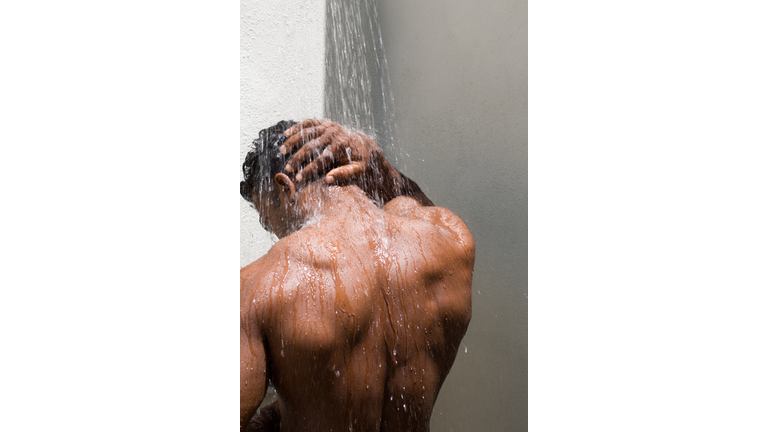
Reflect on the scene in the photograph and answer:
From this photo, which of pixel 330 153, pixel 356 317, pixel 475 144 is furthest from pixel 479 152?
pixel 356 317

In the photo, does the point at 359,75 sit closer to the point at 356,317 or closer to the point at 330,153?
the point at 330,153

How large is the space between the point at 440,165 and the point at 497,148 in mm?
265

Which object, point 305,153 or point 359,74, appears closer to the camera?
point 305,153

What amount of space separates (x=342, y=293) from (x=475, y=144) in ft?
2.91

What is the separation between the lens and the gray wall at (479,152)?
1532 millimetres

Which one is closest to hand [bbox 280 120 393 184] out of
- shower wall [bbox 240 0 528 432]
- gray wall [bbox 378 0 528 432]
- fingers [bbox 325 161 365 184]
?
fingers [bbox 325 161 365 184]

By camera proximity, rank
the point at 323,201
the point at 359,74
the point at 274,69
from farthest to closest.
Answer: the point at 359,74
the point at 274,69
the point at 323,201

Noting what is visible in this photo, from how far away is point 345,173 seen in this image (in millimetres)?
1183

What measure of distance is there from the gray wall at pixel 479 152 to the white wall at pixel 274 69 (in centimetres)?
34

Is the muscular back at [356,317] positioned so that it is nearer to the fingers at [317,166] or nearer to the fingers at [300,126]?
the fingers at [317,166]

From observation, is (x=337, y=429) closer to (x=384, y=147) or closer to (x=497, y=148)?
(x=497, y=148)

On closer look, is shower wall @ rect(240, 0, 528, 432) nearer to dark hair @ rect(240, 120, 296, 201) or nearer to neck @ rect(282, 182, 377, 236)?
dark hair @ rect(240, 120, 296, 201)

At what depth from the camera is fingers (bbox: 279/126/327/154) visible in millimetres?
1188

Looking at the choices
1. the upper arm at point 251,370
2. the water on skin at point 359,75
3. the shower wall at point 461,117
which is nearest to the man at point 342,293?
the upper arm at point 251,370
